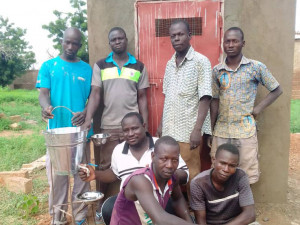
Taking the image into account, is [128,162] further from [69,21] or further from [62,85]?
[69,21]

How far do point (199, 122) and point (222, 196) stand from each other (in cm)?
67

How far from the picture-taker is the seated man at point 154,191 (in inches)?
71.2

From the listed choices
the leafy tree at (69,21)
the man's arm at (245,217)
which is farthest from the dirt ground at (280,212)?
the leafy tree at (69,21)

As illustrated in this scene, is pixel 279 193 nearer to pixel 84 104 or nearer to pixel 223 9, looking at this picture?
pixel 223 9

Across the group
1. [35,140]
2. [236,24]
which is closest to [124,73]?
[236,24]

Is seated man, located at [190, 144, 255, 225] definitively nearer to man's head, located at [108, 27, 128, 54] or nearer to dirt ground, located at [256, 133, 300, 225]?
dirt ground, located at [256, 133, 300, 225]

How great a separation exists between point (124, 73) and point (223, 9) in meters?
1.37

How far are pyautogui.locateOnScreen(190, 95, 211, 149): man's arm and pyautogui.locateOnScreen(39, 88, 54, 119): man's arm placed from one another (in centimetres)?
134

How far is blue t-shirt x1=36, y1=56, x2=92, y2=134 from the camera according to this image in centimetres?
301

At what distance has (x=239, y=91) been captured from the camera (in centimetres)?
295

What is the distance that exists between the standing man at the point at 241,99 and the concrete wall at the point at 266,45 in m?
0.60

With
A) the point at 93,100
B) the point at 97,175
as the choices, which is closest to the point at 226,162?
the point at 97,175

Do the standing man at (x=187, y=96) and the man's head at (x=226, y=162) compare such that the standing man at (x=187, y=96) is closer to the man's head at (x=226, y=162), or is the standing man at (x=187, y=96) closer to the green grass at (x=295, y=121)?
the man's head at (x=226, y=162)

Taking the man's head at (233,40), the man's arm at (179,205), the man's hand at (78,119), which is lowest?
the man's arm at (179,205)
